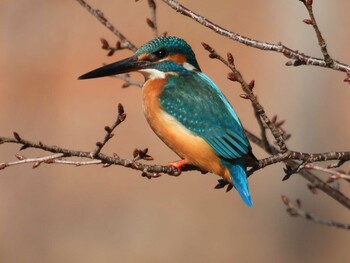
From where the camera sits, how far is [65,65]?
375 inches

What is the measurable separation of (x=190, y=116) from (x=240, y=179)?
0.34 metres

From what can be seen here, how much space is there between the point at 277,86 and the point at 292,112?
124 centimetres

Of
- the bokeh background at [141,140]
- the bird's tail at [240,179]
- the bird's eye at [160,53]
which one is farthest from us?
the bokeh background at [141,140]

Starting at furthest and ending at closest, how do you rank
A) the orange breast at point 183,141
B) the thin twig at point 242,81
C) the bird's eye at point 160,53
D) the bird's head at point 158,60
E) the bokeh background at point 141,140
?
the bokeh background at point 141,140 → the bird's eye at point 160,53 → the bird's head at point 158,60 → the orange breast at point 183,141 → the thin twig at point 242,81

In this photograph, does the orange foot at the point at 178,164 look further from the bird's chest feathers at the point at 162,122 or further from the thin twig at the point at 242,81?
the thin twig at the point at 242,81

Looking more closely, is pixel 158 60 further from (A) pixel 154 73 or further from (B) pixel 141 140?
(B) pixel 141 140

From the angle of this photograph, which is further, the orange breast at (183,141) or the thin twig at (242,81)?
the orange breast at (183,141)

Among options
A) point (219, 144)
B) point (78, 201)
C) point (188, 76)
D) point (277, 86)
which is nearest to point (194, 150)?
point (219, 144)

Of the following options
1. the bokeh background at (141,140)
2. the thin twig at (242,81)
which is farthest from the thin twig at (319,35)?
the bokeh background at (141,140)

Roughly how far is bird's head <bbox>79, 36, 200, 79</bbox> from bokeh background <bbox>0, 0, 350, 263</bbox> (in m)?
2.81

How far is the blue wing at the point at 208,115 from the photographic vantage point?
2949 mm

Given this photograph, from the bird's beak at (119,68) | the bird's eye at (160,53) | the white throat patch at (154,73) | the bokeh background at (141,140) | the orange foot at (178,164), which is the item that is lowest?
the orange foot at (178,164)

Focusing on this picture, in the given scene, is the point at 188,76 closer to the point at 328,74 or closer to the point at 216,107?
the point at 216,107

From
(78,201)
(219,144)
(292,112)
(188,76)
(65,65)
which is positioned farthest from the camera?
(65,65)
